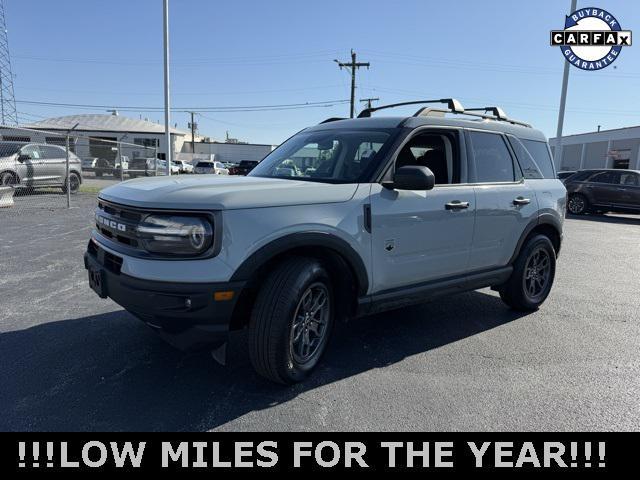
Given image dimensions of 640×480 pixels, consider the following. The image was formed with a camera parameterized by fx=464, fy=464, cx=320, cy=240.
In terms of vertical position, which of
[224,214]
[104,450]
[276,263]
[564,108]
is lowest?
[104,450]

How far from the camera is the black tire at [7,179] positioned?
1303 centimetres

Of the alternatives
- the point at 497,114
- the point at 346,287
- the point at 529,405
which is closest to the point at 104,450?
the point at 346,287

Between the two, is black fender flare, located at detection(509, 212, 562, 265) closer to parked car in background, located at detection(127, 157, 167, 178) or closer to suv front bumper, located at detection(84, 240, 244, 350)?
suv front bumper, located at detection(84, 240, 244, 350)

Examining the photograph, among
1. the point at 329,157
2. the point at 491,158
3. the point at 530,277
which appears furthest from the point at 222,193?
the point at 530,277

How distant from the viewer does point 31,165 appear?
45.3 ft

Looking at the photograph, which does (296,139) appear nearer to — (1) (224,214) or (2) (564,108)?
(1) (224,214)

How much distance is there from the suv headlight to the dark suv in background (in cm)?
1675

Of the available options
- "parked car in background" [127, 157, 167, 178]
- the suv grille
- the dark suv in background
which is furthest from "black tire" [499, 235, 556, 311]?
"parked car in background" [127, 157, 167, 178]

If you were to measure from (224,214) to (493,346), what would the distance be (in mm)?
2747

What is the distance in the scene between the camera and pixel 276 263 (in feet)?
10.1

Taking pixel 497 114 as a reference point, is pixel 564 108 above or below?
above

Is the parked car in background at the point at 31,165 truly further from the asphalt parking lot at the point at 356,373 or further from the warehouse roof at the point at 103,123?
the warehouse roof at the point at 103,123

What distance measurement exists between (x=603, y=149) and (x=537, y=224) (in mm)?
45818

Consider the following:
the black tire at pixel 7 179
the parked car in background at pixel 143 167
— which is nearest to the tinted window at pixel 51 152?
the black tire at pixel 7 179
